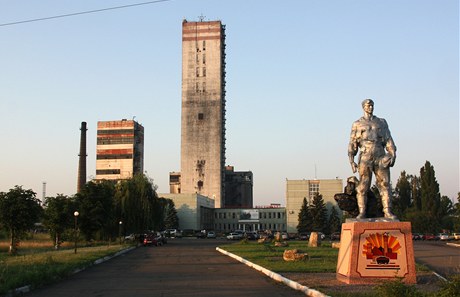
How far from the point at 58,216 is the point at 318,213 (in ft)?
237

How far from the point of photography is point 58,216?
159ft

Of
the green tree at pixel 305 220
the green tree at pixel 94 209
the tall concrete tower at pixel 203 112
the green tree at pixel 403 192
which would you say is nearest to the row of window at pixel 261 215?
the tall concrete tower at pixel 203 112

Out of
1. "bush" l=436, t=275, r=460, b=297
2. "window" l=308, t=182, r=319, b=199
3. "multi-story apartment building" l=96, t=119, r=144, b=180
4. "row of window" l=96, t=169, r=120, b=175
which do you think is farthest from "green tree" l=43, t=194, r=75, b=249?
"row of window" l=96, t=169, r=120, b=175

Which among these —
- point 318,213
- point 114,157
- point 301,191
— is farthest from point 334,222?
point 114,157

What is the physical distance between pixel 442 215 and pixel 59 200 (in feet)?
210

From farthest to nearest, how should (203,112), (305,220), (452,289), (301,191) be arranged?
(203,112), (301,191), (305,220), (452,289)

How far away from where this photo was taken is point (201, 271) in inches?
875

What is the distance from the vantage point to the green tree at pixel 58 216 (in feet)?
158

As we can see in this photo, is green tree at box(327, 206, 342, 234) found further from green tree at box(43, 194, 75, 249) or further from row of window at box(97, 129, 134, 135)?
green tree at box(43, 194, 75, 249)

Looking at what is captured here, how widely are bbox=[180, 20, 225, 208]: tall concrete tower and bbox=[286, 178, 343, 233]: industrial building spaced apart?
17.0 metres

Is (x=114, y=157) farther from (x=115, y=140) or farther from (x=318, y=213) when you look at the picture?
(x=318, y=213)

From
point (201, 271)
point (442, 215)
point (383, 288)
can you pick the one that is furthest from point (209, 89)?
point (383, 288)

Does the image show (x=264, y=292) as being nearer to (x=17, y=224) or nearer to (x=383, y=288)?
(x=383, y=288)

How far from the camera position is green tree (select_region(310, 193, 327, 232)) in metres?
111
